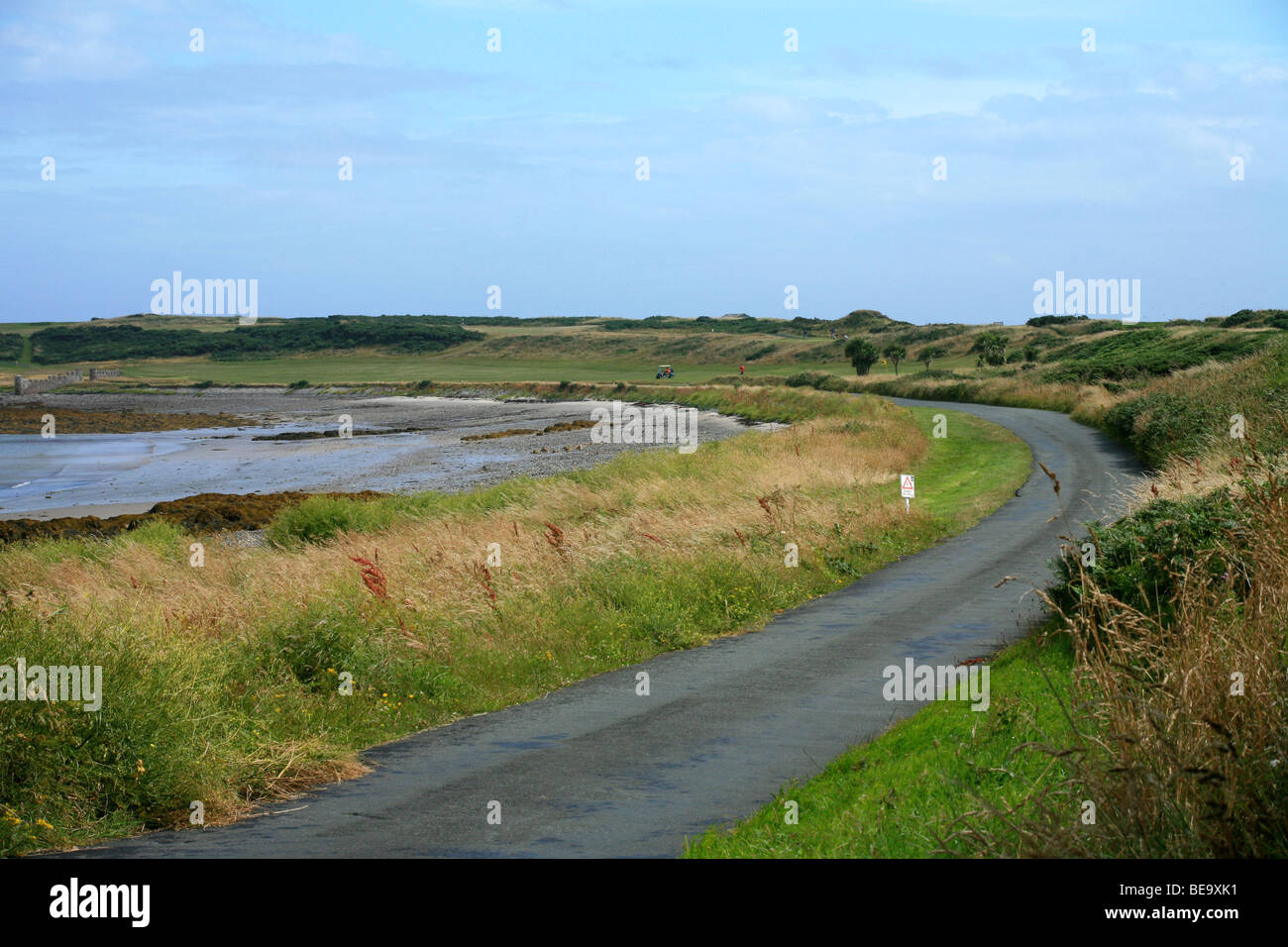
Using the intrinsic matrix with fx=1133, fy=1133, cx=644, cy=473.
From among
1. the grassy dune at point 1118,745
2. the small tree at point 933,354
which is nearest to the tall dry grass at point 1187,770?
the grassy dune at point 1118,745

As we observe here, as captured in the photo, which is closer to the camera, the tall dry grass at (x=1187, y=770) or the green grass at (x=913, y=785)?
the tall dry grass at (x=1187, y=770)

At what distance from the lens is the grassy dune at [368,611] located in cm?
892

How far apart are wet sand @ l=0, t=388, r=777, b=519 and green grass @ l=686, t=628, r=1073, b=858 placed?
30.4 meters

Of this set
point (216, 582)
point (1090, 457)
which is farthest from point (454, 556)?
point (1090, 457)

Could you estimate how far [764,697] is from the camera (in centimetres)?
1265

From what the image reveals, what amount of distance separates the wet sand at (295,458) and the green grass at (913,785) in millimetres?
30407

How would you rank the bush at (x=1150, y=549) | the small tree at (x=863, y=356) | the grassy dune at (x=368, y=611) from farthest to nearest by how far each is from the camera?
the small tree at (x=863, y=356)
the bush at (x=1150, y=549)
the grassy dune at (x=368, y=611)

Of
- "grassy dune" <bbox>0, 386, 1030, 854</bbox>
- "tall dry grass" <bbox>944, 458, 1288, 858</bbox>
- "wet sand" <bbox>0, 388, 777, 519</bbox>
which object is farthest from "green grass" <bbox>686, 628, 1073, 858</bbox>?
"wet sand" <bbox>0, 388, 777, 519</bbox>

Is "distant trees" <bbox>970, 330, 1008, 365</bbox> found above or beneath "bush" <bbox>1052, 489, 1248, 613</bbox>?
above

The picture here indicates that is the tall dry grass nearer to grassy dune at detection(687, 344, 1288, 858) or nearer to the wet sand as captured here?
grassy dune at detection(687, 344, 1288, 858)

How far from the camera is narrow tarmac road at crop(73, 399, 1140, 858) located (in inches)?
322

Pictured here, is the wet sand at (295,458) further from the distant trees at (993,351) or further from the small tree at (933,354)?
the small tree at (933,354)

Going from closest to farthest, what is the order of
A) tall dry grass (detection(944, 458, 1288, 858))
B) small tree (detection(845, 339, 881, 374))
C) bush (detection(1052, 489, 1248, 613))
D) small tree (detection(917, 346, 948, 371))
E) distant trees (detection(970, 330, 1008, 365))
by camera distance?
tall dry grass (detection(944, 458, 1288, 858)) → bush (detection(1052, 489, 1248, 613)) → distant trees (detection(970, 330, 1008, 365)) → small tree (detection(845, 339, 881, 374)) → small tree (detection(917, 346, 948, 371))

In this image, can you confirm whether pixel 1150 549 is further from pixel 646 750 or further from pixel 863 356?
pixel 863 356
